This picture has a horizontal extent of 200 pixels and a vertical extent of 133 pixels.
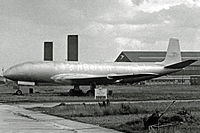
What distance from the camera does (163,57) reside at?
143375mm

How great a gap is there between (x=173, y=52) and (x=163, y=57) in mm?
89444

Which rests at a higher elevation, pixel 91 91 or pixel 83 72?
pixel 83 72

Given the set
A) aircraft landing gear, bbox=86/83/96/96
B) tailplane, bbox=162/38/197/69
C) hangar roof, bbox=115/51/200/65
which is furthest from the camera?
hangar roof, bbox=115/51/200/65

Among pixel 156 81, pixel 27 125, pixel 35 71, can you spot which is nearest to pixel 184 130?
pixel 27 125

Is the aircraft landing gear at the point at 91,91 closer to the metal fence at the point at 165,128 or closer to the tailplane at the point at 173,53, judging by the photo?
the tailplane at the point at 173,53

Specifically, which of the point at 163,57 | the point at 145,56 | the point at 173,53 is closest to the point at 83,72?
the point at 173,53

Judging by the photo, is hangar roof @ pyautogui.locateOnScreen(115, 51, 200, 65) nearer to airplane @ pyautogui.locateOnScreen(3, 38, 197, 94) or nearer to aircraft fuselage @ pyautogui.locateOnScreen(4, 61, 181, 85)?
airplane @ pyautogui.locateOnScreen(3, 38, 197, 94)

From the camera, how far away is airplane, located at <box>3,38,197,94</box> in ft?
148

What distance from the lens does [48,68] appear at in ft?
149

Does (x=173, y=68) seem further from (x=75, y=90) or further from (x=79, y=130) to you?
(x=79, y=130)

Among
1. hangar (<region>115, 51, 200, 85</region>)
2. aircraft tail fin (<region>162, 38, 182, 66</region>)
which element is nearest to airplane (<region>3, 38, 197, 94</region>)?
aircraft tail fin (<region>162, 38, 182, 66</region>)

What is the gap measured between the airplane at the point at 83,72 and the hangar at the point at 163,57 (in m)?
72.4

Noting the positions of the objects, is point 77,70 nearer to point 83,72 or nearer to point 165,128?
point 83,72

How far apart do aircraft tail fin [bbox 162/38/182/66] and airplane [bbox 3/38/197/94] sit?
248 cm
